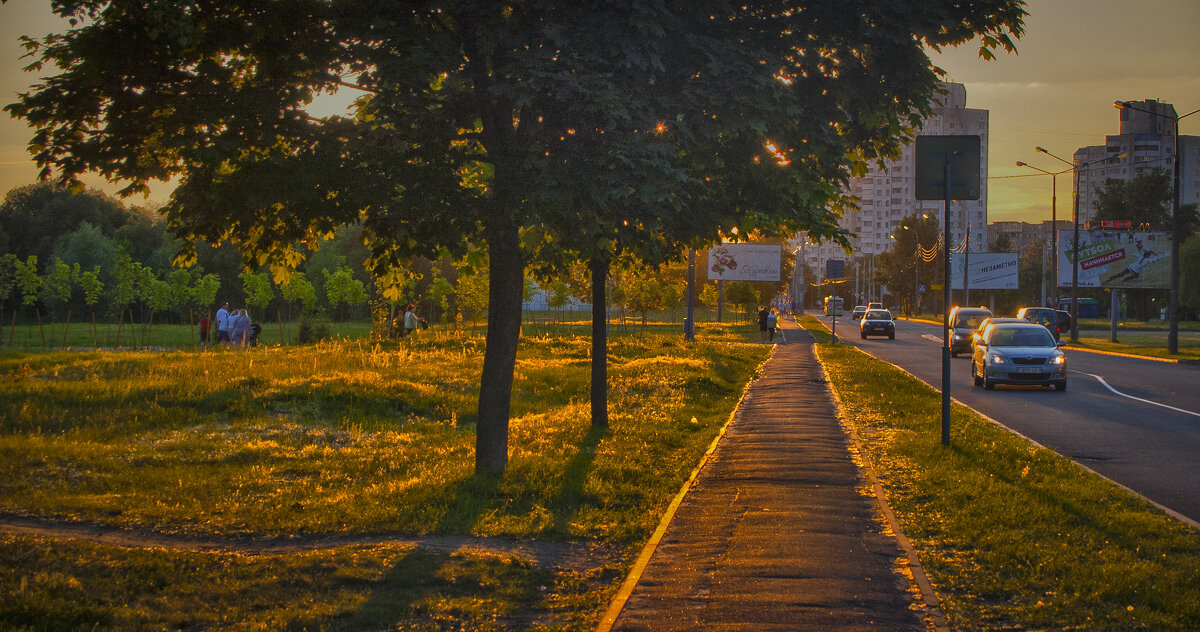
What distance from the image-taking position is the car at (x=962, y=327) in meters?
34.5

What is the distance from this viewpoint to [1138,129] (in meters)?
182

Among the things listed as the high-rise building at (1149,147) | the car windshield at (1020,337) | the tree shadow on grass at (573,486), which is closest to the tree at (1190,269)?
the car windshield at (1020,337)

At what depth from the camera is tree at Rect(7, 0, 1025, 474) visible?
7.46 metres

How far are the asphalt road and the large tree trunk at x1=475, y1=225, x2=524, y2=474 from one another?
6.22 metres

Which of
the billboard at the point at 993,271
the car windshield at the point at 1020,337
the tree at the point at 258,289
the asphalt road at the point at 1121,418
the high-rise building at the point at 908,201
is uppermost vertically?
the high-rise building at the point at 908,201

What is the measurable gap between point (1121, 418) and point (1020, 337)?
6724mm

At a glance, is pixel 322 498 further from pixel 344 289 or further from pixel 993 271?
pixel 993 271

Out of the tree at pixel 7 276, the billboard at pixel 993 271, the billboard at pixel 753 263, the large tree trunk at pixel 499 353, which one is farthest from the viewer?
the billboard at pixel 993 271

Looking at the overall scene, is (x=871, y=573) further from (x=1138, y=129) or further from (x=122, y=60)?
(x=1138, y=129)

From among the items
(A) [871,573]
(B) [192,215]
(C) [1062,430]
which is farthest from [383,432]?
(C) [1062,430]

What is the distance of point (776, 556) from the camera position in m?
6.47

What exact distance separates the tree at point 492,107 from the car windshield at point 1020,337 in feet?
46.0

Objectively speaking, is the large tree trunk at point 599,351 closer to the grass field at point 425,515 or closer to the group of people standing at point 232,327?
the grass field at point 425,515

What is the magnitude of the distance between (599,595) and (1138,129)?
681ft
